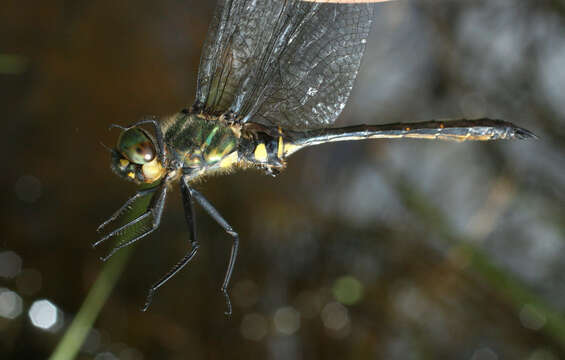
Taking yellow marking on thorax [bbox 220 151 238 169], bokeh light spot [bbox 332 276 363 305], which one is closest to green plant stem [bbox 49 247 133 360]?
yellow marking on thorax [bbox 220 151 238 169]

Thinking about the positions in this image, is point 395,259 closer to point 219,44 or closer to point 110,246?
point 110,246

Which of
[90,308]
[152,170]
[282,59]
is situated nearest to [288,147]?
[282,59]

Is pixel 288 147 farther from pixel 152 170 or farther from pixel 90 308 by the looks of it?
pixel 90 308

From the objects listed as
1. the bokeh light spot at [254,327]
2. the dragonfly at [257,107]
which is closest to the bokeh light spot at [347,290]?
the bokeh light spot at [254,327]

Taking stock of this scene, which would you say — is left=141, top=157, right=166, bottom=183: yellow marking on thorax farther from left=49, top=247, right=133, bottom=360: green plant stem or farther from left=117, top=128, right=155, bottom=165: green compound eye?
left=49, top=247, right=133, bottom=360: green plant stem

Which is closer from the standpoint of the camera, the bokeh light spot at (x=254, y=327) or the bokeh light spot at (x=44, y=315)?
the bokeh light spot at (x=44, y=315)

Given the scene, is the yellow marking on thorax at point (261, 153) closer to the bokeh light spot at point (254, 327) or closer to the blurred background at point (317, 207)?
the blurred background at point (317, 207)
